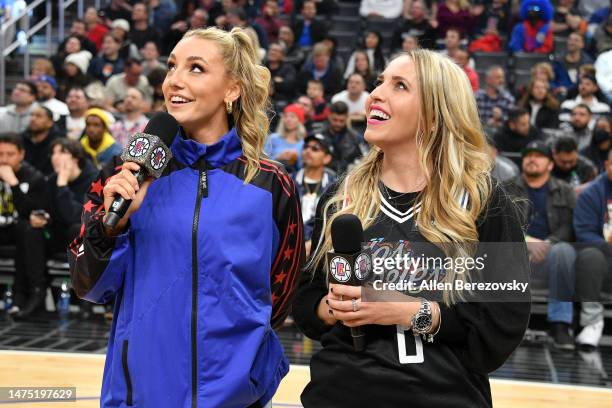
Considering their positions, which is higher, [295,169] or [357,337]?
[357,337]

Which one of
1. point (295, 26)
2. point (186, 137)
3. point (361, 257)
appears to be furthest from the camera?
point (295, 26)

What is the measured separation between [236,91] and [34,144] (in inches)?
281

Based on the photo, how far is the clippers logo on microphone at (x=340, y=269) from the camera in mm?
2451

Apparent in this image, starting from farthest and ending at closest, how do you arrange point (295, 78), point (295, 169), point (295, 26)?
point (295, 26)
point (295, 78)
point (295, 169)

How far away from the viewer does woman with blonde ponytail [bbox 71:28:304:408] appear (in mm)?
2734

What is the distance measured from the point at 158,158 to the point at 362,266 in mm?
666

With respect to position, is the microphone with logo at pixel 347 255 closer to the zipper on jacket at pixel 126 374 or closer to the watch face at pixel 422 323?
the watch face at pixel 422 323

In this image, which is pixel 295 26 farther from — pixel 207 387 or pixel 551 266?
pixel 207 387

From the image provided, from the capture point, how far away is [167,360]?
9.01 feet

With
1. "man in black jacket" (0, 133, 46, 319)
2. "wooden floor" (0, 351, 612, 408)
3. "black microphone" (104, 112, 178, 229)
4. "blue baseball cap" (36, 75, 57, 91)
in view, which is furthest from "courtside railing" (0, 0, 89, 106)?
"black microphone" (104, 112, 178, 229)

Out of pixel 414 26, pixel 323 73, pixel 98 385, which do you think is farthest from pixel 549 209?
pixel 414 26

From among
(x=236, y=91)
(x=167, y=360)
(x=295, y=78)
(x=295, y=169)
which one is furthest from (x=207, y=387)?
(x=295, y=78)

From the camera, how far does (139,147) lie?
106 inches

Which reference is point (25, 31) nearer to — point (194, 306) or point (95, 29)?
point (95, 29)
